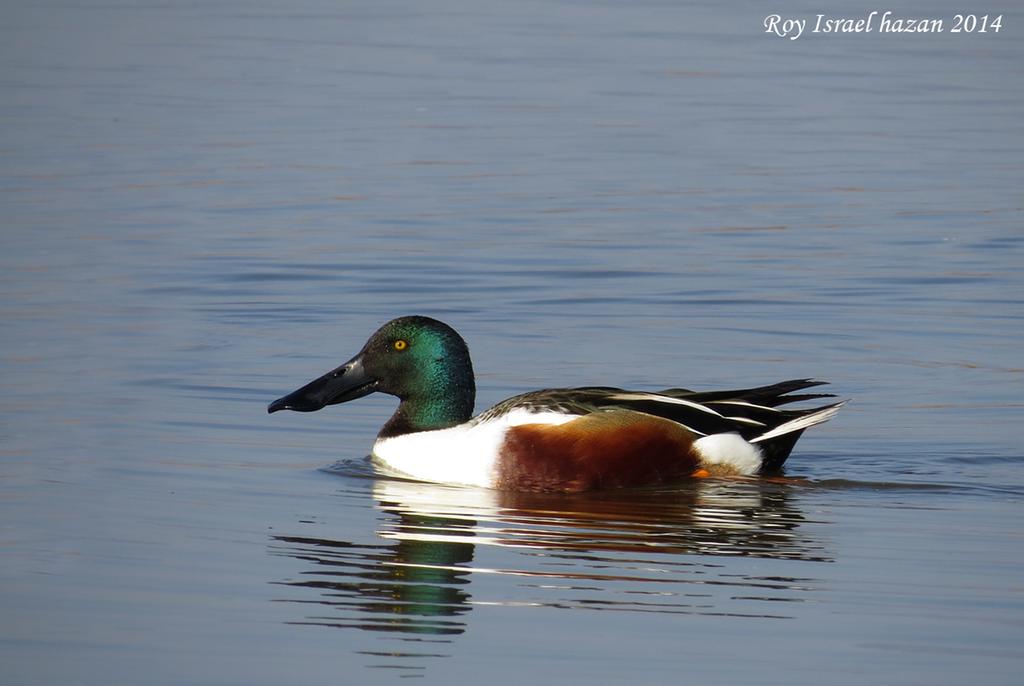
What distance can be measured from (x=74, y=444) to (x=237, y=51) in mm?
14674

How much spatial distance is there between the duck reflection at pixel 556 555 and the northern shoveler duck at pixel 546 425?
3.7 inches

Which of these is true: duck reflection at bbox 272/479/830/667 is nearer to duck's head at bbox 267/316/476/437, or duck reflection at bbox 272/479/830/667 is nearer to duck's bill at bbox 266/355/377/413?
duck's head at bbox 267/316/476/437

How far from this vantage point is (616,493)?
8.08m

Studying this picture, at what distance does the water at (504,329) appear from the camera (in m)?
5.92

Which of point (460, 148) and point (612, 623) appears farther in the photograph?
point (460, 148)

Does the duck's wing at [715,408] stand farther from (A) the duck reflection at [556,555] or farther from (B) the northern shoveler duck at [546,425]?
(A) the duck reflection at [556,555]

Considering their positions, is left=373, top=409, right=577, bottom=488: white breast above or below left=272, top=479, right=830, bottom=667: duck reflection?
above

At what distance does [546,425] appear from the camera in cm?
805

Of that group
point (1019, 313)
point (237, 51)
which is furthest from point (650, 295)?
point (237, 51)

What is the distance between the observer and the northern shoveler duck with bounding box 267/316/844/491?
8.05 metres

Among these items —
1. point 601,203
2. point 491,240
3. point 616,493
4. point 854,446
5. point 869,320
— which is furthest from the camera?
point 601,203

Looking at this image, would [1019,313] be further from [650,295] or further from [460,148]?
[460,148]

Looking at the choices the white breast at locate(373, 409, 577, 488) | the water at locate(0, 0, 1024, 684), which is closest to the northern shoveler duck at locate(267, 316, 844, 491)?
the white breast at locate(373, 409, 577, 488)

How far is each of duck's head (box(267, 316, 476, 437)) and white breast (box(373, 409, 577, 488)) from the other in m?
0.13
